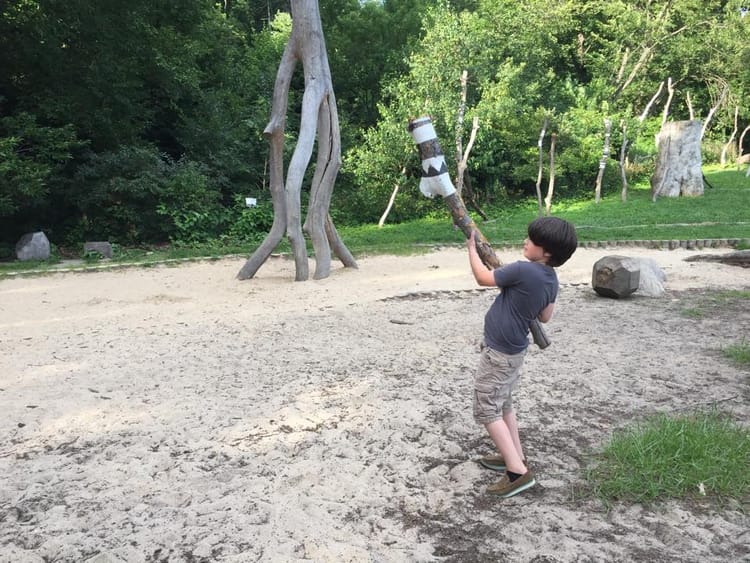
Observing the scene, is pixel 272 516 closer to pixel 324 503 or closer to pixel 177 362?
pixel 324 503

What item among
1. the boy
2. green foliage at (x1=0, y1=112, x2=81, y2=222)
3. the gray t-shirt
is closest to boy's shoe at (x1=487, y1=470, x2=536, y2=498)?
the boy

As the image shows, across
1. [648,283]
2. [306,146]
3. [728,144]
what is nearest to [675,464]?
[648,283]

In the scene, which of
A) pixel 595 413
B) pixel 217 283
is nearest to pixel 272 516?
pixel 595 413

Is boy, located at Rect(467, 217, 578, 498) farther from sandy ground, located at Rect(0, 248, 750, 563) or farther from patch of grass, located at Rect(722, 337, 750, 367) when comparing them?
patch of grass, located at Rect(722, 337, 750, 367)

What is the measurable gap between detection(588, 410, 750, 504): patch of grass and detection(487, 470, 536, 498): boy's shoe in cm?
26

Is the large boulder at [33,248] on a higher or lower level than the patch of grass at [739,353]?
higher

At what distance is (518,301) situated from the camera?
2.29 metres

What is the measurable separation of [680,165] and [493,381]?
1642cm

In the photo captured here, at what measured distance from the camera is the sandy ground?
2.02 metres

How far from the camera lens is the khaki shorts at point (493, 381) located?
7.55 ft

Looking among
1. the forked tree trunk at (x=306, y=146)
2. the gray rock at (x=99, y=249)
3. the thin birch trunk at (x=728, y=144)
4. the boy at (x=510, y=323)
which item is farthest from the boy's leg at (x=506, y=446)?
the thin birch trunk at (x=728, y=144)

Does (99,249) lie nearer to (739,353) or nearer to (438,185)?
(438,185)

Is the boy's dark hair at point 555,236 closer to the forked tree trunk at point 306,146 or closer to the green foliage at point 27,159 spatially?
the forked tree trunk at point 306,146

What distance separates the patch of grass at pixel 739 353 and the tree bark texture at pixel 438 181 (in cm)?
229
